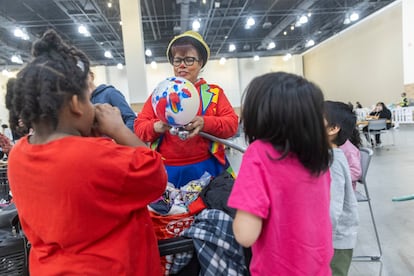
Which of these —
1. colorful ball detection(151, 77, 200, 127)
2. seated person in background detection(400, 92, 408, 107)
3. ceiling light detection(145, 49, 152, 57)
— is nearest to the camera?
colorful ball detection(151, 77, 200, 127)

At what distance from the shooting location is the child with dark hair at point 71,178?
0.75m

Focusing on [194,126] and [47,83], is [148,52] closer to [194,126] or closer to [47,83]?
[194,126]

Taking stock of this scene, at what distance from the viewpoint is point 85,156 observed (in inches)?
29.6

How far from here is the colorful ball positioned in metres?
1.17

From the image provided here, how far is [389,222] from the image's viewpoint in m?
3.13

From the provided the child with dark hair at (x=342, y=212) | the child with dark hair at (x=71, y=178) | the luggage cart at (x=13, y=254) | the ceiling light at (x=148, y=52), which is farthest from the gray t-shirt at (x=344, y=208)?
the ceiling light at (x=148, y=52)

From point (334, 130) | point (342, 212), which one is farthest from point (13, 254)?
point (334, 130)

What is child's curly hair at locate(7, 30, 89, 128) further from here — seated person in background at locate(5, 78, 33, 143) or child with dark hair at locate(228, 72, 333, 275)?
child with dark hair at locate(228, 72, 333, 275)

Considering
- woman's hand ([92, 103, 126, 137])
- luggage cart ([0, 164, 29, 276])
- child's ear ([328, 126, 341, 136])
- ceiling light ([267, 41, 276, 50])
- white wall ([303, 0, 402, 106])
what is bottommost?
luggage cart ([0, 164, 29, 276])

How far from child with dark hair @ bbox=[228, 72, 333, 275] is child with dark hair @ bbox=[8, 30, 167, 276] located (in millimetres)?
243

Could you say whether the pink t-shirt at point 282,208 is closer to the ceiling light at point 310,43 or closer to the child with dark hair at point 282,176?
the child with dark hair at point 282,176

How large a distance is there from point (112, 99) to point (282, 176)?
0.86 metres

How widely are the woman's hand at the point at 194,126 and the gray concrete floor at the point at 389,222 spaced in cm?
173

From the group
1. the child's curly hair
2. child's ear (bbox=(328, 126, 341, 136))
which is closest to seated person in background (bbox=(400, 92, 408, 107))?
child's ear (bbox=(328, 126, 341, 136))
